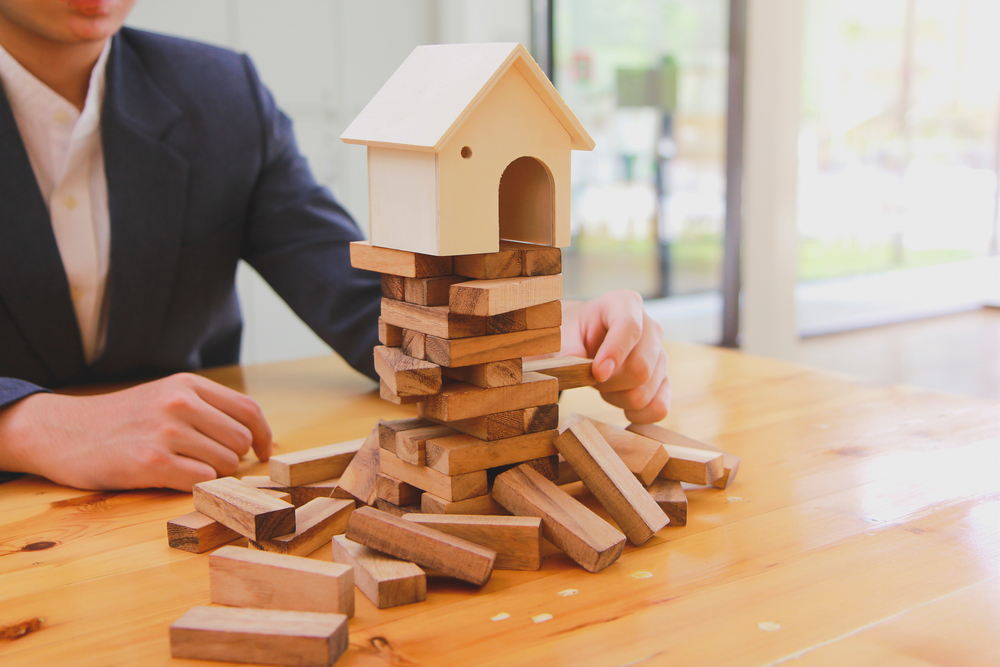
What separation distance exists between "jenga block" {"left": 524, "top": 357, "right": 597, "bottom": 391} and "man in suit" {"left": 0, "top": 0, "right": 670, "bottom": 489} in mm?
141

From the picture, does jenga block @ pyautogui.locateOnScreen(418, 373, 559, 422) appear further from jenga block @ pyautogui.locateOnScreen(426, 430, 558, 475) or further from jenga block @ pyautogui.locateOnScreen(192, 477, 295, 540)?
jenga block @ pyautogui.locateOnScreen(192, 477, 295, 540)

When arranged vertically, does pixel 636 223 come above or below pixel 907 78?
below

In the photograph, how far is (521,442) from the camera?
2.45ft

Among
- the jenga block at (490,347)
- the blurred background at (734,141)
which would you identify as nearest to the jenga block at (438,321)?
the jenga block at (490,347)

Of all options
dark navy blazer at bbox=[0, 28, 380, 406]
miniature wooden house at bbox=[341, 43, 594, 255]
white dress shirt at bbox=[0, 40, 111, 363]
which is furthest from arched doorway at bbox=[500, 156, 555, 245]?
white dress shirt at bbox=[0, 40, 111, 363]

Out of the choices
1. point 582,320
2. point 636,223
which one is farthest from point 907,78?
point 582,320

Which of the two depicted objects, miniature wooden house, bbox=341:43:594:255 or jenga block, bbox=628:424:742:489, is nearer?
miniature wooden house, bbox=341:43:594:255

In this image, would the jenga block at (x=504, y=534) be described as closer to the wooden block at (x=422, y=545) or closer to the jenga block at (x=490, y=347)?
the wooden block at (x=422, y=545)

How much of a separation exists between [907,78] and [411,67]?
493 cm

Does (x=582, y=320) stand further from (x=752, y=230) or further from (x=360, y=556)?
(x=752, y=230)

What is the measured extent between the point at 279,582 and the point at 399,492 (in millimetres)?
183

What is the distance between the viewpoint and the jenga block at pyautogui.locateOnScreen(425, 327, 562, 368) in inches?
27.2

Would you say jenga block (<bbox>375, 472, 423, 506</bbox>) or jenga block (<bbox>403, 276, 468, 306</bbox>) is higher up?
jenga block (<bbox>403, 276, 468, 306</bbox>)

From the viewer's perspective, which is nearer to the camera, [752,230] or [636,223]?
[752,230]
